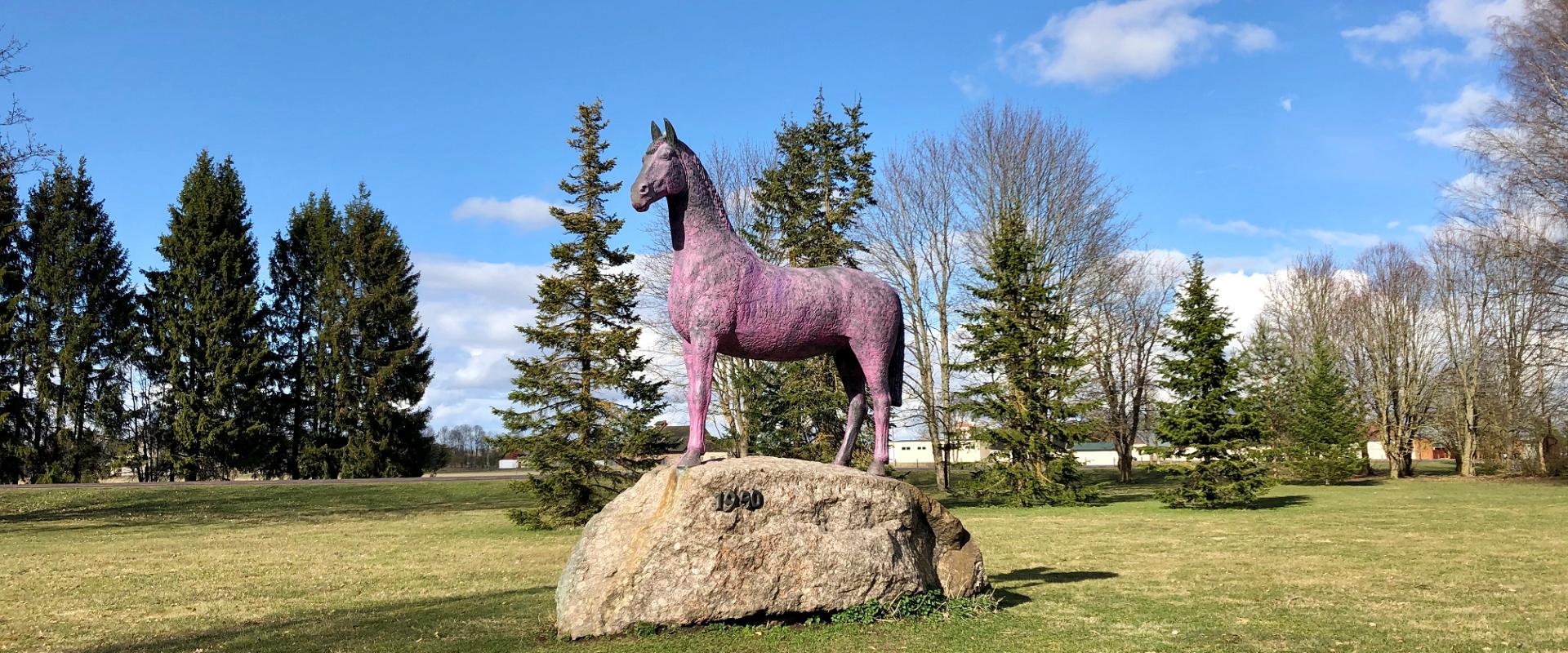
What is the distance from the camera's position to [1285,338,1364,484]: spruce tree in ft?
109

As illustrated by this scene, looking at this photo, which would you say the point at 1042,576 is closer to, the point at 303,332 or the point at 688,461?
the point at 688,461

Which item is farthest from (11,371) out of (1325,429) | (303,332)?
(1325,429)

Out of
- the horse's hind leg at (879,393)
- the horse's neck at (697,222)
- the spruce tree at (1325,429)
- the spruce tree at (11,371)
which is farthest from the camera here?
the spruce tree at (1325,429)

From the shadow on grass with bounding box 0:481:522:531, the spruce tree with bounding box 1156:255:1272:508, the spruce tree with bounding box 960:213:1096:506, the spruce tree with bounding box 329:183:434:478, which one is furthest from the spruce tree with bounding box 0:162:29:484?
the spruce tree with bounding box 1156:255:1272:508

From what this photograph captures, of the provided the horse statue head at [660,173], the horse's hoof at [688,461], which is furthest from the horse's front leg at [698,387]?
the horse statue head at [660,173]

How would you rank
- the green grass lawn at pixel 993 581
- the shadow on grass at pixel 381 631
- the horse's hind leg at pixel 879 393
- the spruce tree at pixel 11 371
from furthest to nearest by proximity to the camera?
the spruce tree at pixel 11 371 → the horse's hind leg at pixel 879 393 → the shadow on grass at pixel 381 631 → the green grass lawn at pixel 993 581

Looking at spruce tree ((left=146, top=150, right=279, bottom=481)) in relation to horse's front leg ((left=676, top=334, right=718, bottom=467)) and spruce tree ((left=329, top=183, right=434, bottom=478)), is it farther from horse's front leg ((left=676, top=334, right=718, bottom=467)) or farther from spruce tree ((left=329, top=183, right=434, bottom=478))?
horse's front leg ((left=676, top=334, right=718, bottom=467))

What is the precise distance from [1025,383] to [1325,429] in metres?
18.1

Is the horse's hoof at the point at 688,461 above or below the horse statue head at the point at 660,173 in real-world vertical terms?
below

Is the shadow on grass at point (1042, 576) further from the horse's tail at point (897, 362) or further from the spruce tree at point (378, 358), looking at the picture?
the spruce tree at point (378, 358)

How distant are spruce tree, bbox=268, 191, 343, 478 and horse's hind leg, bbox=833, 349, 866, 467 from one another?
31412 millimetres

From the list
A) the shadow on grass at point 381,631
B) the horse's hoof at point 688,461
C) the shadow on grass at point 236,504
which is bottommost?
the shadow on grass at point 236,504

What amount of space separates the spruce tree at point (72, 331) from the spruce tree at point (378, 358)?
688 centimetres

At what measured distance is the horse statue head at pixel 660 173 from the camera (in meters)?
6.88
